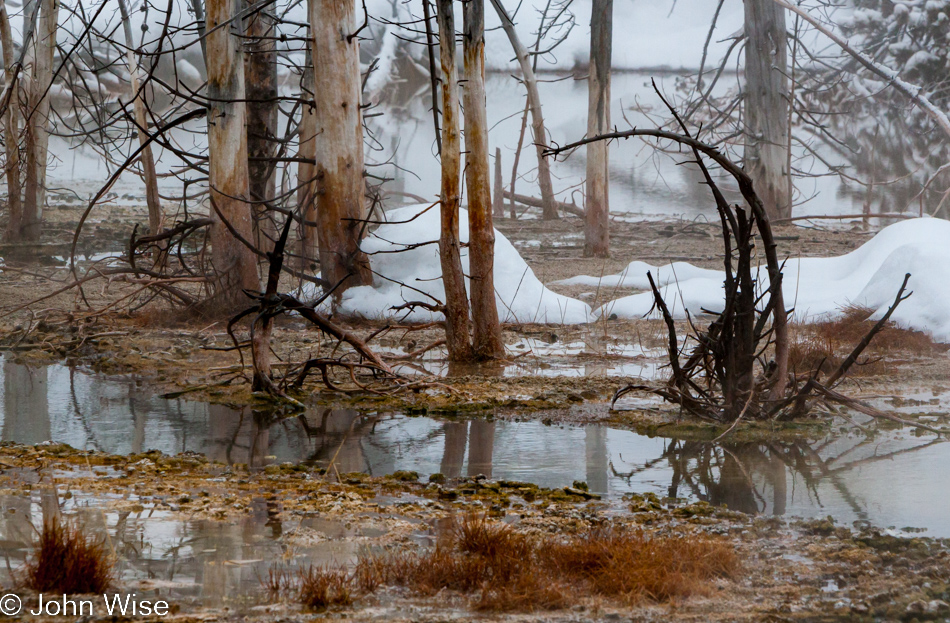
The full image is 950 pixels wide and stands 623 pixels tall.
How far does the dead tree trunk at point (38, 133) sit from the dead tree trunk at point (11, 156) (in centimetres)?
10

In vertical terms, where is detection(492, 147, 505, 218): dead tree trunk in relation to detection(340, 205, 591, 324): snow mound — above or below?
above

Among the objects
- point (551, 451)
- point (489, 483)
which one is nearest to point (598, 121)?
point (551, 451)

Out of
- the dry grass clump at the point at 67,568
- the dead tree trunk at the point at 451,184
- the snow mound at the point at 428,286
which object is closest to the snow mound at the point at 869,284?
the snow mound at the point at 428,286

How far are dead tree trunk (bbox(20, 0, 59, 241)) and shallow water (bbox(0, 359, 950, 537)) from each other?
7.92 metres

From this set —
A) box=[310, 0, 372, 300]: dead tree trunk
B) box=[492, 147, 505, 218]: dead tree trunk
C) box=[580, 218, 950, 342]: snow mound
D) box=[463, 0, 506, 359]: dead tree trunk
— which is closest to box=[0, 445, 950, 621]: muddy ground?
box=[463, 0, 506, 359]: dead tree trunk

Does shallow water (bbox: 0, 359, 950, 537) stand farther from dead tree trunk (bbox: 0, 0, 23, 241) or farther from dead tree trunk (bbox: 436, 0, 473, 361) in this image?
dead tree trunk (bbox: 0, 0, 23, 241)

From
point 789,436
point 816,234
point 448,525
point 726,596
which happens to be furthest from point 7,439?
point 816,234

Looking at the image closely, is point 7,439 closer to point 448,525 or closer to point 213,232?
point 448,525

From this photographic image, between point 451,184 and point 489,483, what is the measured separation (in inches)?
113

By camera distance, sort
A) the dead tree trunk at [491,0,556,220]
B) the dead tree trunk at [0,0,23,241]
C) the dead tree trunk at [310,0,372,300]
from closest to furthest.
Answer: the dead tree trunk at [310,0,372,300]
the dead tree trunk at [0,0,23,241]
the dead tree trunk at [491,0,556,220]

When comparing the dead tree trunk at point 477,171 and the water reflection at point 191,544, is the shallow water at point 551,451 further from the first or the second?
the dead tree trunk at point 477,171

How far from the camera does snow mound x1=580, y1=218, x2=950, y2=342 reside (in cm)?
734

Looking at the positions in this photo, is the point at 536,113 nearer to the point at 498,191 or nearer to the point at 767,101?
the point at 498,191

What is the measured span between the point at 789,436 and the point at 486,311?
2.43 m
